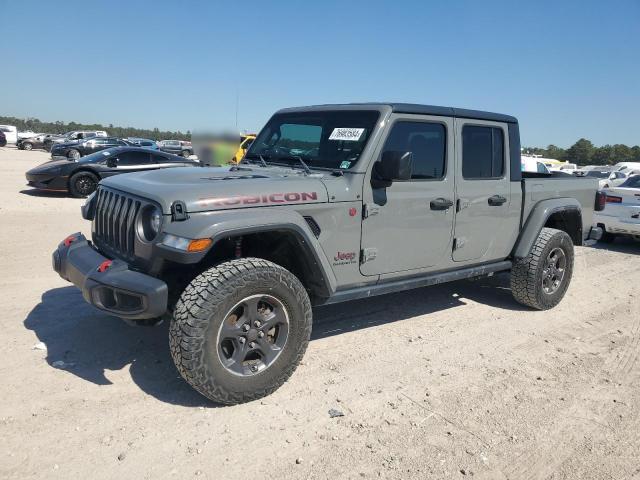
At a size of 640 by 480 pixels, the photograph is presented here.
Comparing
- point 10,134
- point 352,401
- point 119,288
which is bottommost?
point 352,401

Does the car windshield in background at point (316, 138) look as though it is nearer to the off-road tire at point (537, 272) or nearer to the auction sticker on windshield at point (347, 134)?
the auction sticker on windshield at point (347, 134)

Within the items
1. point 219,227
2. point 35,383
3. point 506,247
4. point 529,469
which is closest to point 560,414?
point 529,469

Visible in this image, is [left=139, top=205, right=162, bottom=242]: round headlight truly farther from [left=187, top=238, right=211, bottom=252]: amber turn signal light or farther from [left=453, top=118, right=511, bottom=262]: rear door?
[left=453, top=118, right=511, bottom=262]: rear door

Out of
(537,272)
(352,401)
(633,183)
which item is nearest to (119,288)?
(352,401)

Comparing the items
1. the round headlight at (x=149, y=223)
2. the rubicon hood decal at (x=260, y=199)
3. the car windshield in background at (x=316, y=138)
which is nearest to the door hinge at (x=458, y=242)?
the car windshield in background at (x=316, y=138)

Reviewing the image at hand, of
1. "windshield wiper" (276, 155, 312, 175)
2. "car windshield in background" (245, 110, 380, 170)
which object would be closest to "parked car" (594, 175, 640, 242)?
"car windshield in background" (245, 110, 380, 170)

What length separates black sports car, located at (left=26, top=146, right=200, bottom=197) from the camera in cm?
1182

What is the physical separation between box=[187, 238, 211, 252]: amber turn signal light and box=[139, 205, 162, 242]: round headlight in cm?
36

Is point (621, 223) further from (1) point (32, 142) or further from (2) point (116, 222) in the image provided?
(1) point (32, 142)

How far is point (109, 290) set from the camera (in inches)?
125

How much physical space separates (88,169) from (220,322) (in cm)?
1046

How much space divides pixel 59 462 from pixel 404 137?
10.6 feet

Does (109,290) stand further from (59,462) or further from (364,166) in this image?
(364,166)

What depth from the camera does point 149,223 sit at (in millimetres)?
3316
